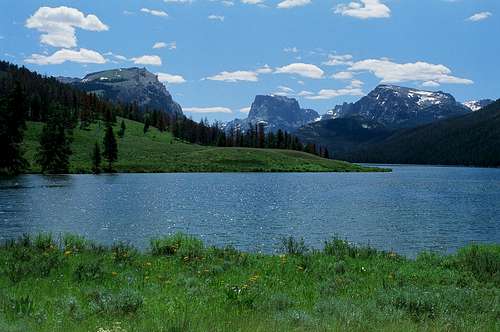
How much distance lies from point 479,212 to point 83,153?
435ft

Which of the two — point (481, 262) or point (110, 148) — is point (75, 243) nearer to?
point (481, 262)

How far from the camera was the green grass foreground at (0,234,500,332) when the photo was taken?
10711mm

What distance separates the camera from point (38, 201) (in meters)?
59.0

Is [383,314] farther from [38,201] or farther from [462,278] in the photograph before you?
[38,201]

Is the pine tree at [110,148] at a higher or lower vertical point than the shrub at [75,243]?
higher

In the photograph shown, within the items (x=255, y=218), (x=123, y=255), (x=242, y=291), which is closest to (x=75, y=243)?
(x=123, y=255)

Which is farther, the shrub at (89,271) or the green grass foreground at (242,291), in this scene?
the shrub at (89,271)

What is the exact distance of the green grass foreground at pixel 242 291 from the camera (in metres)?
10.7

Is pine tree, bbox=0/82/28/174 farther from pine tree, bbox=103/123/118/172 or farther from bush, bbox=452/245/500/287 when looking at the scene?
bush, bbox=452/245/500/287

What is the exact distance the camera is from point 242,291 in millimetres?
13805

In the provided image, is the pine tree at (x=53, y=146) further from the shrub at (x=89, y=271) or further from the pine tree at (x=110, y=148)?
the shrub at (x=89, y=271)

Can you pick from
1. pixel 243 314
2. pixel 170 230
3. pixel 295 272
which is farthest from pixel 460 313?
pixel 170 230

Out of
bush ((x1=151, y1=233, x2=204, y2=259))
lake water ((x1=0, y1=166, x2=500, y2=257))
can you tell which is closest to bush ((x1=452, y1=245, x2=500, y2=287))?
lake water ((x1=0, y1=166, x2=500, y2=257))

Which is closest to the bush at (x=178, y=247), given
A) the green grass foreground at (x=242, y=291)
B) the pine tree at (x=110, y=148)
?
the green grass foreground at (x=242, y=291)
